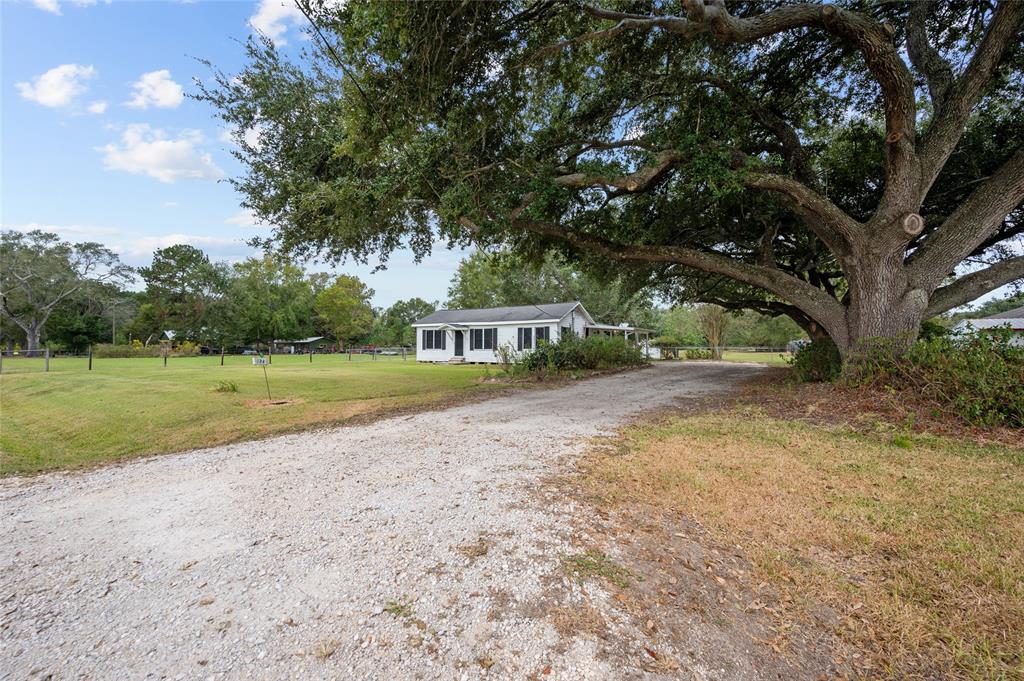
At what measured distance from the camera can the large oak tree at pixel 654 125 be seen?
6.26 metres

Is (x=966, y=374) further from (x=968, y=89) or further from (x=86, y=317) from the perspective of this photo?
(x=86, y=317)

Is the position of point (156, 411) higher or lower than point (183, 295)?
lower

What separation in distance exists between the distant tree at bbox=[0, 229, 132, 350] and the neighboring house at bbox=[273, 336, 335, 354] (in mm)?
17521

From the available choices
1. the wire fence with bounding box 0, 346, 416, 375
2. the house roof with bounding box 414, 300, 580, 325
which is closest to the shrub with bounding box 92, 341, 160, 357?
the wire fence with bounding box 0, 346, 416, 375

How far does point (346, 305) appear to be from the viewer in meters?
42.9

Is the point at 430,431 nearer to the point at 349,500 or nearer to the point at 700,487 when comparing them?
the point at 349,500

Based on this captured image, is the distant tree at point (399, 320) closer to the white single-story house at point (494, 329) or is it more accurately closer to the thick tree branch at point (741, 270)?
the white single-story house at point (494, 329)

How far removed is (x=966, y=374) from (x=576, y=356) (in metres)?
9.87

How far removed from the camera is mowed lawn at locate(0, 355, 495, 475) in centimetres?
574

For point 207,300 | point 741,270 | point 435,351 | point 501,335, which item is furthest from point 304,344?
point 741,270

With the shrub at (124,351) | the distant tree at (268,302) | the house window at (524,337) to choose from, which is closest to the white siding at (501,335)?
the house window at (524,337)

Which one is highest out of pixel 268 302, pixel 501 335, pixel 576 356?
pixel 268 302

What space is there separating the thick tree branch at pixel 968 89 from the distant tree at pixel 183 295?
50750mm

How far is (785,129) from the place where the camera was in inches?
346
